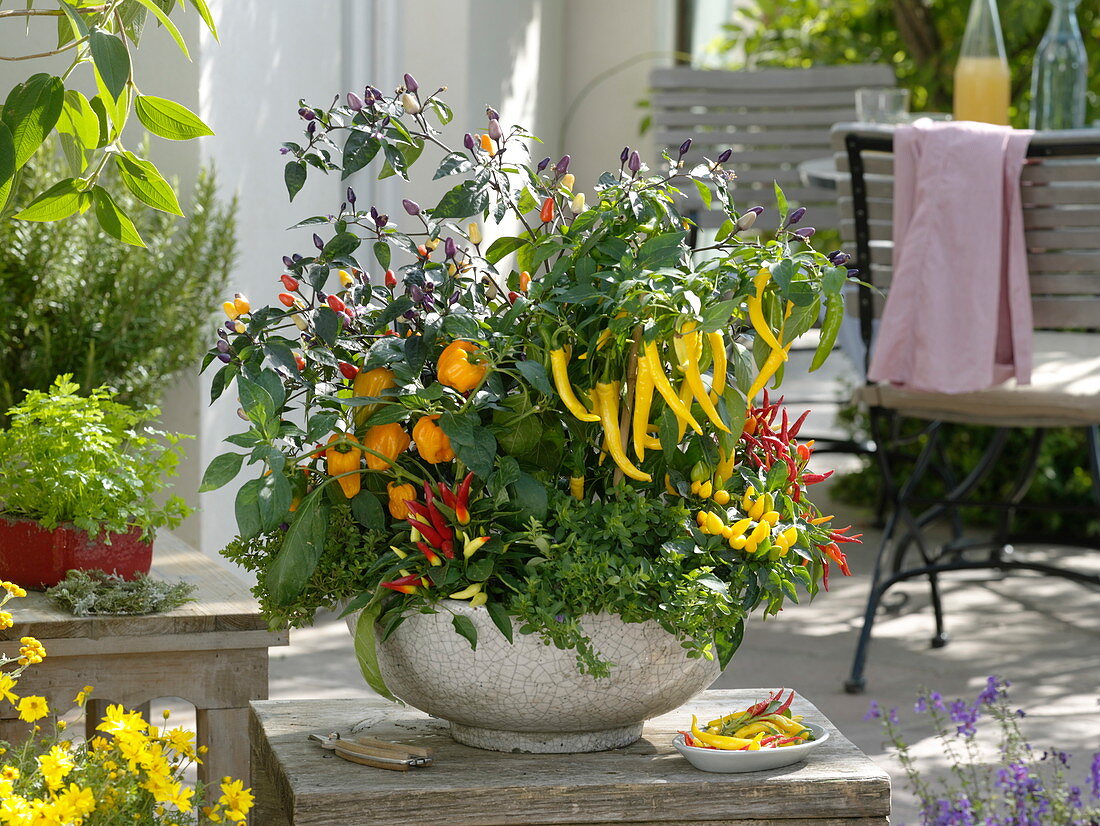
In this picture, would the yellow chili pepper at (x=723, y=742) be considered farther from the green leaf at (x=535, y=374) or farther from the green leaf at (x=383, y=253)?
the green leaf at (x=383, y=253)

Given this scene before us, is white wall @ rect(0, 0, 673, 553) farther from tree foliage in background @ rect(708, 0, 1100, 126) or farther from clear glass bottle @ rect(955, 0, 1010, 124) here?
clear glass bottle @ rect(955, 0, 1010, 124)

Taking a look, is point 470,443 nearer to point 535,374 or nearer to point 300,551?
point 535,374

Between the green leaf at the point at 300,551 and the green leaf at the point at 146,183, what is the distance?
28cm

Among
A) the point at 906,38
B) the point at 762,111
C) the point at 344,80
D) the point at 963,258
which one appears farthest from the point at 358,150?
the point at 906,38

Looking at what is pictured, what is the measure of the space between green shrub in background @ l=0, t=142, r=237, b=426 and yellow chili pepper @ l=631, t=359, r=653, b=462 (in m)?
1.65

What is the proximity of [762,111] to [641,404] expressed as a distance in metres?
3.76

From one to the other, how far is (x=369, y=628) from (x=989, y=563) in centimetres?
213

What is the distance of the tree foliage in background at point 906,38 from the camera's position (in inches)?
189

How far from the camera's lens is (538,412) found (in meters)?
1.15

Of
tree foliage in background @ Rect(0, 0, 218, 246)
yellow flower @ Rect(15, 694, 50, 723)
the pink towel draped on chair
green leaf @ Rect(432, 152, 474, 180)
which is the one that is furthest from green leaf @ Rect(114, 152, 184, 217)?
the pink towel draped on chair

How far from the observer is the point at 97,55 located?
3.42ft

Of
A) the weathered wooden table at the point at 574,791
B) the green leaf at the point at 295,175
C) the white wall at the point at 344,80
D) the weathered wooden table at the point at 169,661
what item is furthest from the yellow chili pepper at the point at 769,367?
the white wall at the point at 344,80

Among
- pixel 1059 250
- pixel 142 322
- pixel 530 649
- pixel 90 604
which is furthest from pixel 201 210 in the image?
pixel 530 649

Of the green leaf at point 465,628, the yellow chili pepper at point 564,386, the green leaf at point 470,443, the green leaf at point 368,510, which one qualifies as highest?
the yellow chili pepper at point 564,386
